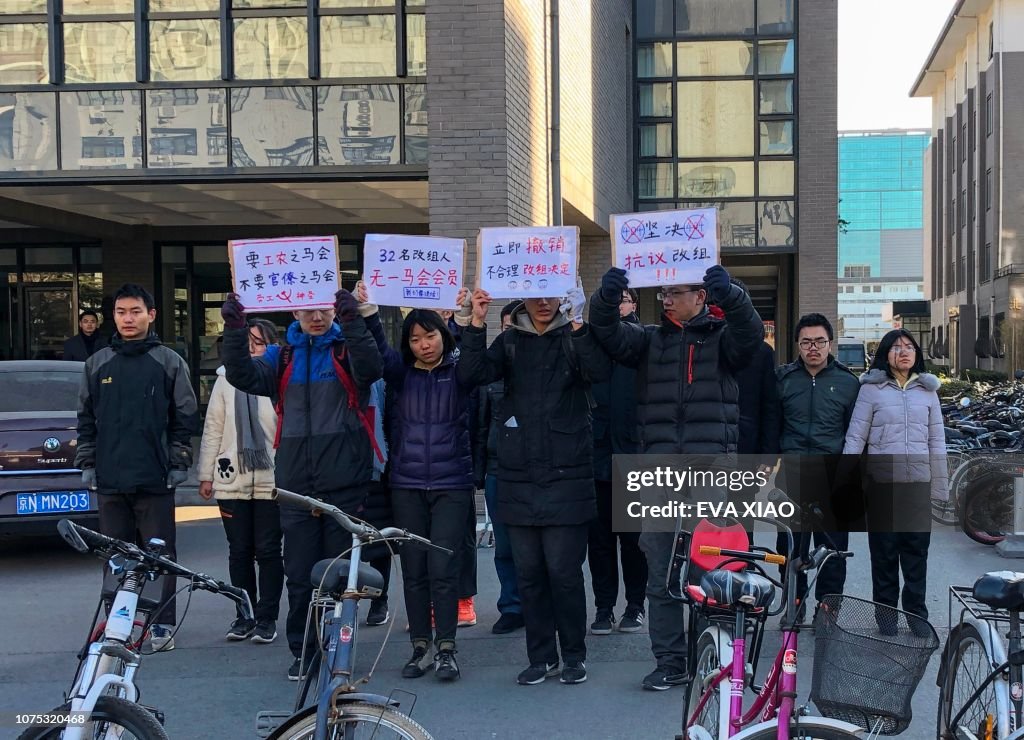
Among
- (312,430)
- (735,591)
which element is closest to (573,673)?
(312,430)

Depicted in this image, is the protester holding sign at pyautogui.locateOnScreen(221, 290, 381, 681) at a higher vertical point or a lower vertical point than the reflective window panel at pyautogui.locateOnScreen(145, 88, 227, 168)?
lower

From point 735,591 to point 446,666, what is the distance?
8.17 feet

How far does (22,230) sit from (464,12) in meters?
10.4

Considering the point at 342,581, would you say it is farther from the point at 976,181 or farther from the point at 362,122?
the point at 976,181

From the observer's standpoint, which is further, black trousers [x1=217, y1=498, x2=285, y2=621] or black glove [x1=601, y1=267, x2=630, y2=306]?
black trousers [x1=217, y1=498, x2=285, y2=621]

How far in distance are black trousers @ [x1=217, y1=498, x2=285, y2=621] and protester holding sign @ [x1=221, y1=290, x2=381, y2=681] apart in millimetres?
801

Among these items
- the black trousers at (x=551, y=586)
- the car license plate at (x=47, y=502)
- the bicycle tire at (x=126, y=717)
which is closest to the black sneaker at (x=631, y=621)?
the black trousers at (x=551, y=586)

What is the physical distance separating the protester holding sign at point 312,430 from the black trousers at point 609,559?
1.59 meters

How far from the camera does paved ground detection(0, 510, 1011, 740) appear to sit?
505cm

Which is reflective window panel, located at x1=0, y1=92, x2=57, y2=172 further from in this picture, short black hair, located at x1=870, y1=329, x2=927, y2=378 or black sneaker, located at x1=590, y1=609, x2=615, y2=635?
short black hair, located at x1=870, y1=329, x2=927, y2=378

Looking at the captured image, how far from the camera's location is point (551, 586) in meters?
5.61

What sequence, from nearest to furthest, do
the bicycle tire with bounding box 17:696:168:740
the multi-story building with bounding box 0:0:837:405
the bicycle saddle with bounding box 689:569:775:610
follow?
the bicycle tire with bounding box 17:696:168:740 < the bicycle saddle with bounding box 689:569:775:610 < the multi-story building with bounding box 0:0:837:405

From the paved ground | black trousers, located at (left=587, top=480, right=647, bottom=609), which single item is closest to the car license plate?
the paved ground

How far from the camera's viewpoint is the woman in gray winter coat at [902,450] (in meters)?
6.09
